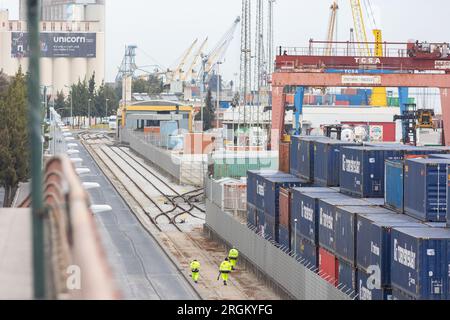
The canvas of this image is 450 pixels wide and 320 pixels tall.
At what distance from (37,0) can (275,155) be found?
5625 centimetres

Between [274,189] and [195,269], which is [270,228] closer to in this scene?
[274,189]

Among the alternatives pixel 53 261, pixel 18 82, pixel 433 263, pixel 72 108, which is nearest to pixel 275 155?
pixel 18 82

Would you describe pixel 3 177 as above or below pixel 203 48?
below

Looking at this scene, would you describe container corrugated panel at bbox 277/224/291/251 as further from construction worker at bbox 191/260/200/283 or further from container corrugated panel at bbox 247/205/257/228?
container corrugated panel at bbox 247/205/257/228

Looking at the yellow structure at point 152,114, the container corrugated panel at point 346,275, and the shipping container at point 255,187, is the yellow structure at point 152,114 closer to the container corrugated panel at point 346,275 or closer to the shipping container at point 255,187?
the shipping container at point 255,187

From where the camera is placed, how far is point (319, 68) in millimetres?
55344

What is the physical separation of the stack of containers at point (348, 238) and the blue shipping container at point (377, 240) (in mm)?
349

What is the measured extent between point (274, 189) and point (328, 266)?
8.84m

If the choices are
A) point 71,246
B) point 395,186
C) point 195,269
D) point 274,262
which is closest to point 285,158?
point 195,269

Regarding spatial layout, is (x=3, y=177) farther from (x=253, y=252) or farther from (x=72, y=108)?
(x=72, y=108)

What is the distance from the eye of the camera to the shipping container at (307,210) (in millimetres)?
30312

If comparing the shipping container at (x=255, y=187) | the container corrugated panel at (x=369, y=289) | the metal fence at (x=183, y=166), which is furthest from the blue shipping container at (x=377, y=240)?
the metal fence at (x=183, y=166)

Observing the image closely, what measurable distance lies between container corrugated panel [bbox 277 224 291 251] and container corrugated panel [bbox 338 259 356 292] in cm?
736

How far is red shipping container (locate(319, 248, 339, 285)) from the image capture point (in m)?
27.6
